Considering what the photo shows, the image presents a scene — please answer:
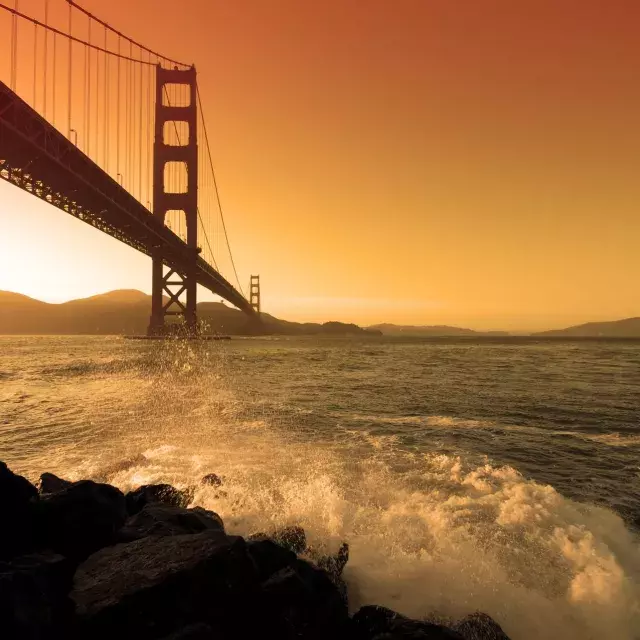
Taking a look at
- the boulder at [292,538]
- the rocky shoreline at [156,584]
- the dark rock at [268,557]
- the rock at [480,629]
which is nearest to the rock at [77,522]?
the rocky shoreline at [156,584]

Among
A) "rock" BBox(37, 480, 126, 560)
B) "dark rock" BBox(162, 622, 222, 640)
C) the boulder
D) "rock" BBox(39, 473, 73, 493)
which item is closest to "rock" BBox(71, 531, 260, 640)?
"dark rock" BBox(162, 622, 222, 640)

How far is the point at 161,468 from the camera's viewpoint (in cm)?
891

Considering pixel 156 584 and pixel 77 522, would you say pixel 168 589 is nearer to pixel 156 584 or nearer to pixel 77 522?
pixel 156 584

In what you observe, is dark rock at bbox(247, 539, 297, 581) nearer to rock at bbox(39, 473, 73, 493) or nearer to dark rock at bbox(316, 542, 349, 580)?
dark rock at bbox(316, 542, 349, 580)

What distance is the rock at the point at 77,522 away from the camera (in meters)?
4.66

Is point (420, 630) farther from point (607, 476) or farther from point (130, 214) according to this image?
point (130, 214)

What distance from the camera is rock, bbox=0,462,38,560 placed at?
4.49m

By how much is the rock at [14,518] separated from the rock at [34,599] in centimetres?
87

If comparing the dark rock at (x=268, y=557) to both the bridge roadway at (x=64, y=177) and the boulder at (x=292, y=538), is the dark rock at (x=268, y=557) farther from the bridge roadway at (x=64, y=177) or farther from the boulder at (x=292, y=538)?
the bridge roadway at (x=64, y=177)

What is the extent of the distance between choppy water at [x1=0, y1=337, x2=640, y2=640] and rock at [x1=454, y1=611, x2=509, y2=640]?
338mm

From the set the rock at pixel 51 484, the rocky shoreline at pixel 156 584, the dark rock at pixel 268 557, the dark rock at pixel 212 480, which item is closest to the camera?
the rocky shoreline at pixel 156 584

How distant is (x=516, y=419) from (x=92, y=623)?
13.3m

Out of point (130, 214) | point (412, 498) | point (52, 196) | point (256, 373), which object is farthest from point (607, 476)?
point (130, 214)

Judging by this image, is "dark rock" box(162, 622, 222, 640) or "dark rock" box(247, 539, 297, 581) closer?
"dark rock" box(162, 622, 222, 640)
